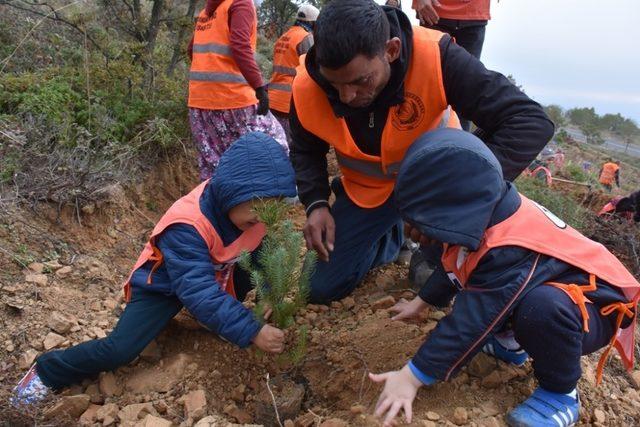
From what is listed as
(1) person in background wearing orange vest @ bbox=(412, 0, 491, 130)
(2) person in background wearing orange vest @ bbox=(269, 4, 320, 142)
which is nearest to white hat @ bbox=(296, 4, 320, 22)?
(2) person in background wearing orange vest @ bbox=(269, 4, 320, 142)

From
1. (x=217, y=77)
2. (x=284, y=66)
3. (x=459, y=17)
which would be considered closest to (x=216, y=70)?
(x=217, y=77)

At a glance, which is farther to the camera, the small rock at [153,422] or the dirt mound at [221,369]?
the dirt mound at [221,369]

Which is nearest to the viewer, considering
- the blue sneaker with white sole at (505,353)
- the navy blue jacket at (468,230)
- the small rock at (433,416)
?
the navy blue jacket at (468,230)

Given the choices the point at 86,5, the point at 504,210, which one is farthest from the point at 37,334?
the point at 86,5

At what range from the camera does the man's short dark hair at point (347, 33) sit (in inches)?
77.7

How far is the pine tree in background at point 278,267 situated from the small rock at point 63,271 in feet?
4.62

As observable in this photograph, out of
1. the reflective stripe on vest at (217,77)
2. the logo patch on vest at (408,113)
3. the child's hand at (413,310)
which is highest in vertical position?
the logo patch on vest at (408,113)

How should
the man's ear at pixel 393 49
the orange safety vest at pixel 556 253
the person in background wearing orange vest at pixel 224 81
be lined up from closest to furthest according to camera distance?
1. the orange safety vest at pixel 556 253
2. the man's ear at pixel 393 49
3. the person in background wearing orange vest at pixel 224 81

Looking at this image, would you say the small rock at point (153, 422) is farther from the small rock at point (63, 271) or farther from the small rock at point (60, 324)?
the small rock at point (63, 271)

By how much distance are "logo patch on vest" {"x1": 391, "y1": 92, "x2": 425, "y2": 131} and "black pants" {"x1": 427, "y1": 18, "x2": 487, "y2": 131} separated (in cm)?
92

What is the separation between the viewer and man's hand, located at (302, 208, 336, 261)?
2.51 m

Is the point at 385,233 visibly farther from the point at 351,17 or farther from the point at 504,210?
the point at 351,17

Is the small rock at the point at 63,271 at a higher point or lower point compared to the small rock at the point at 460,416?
lower

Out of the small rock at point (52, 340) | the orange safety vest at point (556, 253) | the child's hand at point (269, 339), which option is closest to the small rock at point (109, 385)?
the small rock at point (52, 340)
